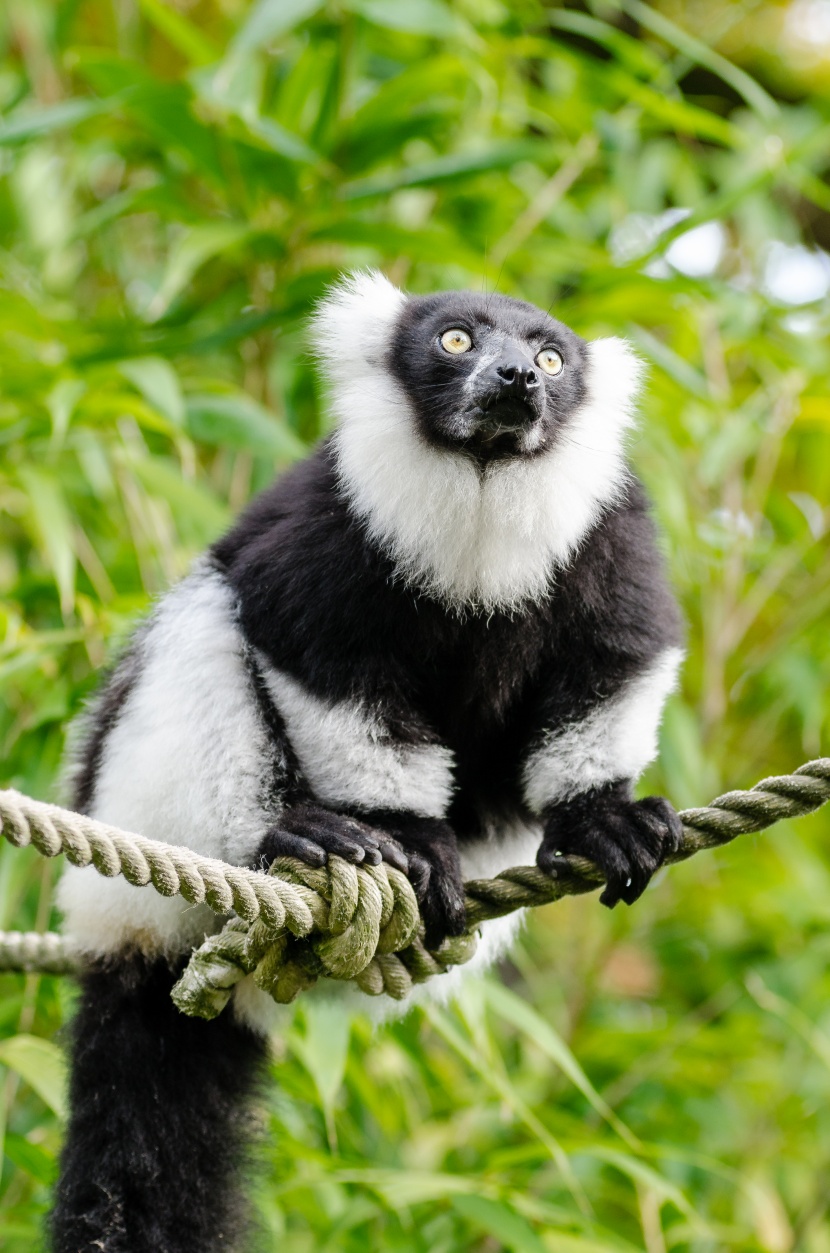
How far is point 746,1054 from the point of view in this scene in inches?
182

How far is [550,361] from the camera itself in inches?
118

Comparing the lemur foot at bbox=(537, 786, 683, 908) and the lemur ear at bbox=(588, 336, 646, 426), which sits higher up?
the lemur ear at bbox=(588, 336, 646, 426)

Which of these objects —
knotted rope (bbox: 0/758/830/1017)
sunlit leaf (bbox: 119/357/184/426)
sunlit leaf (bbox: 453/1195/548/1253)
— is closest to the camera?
knotted rope (bbox: 0/758/830/1017)

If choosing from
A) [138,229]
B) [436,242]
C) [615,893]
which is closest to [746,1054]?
[615,893]

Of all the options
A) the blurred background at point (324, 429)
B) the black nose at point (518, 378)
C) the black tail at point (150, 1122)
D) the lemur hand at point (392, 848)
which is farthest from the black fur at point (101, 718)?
the black nose at point (518, 378)

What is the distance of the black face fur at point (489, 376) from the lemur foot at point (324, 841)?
0.86 metres

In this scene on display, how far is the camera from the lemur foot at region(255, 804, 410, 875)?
2.48 meters

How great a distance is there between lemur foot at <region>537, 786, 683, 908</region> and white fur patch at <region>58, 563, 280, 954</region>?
63cm

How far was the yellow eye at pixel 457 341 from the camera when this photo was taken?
9.73 ft

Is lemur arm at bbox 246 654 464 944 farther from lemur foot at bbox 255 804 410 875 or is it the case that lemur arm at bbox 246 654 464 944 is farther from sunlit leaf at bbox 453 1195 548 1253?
sunlit leaf at bbox 453 1195 548 1253

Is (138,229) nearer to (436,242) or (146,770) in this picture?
(436,242)

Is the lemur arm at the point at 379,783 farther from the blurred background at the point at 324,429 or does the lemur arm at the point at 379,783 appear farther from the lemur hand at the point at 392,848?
the blurred background at the point at 324,429

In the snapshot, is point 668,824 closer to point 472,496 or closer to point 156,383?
point 472,496

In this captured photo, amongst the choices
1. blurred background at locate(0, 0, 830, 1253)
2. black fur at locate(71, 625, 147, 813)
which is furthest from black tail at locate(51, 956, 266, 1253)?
black fur at locate(71, 625, 147, 813)
